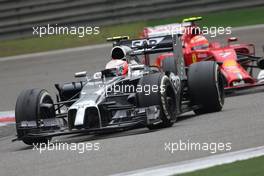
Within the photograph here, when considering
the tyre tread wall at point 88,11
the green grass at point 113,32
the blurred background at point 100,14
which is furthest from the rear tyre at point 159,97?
the tyre tread wall at point 88,11

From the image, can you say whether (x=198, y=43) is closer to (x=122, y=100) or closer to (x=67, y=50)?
(x=122, y=100)

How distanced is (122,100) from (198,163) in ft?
12.7

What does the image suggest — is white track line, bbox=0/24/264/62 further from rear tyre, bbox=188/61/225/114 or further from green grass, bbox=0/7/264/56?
rear tyre, bbox=188/61/225/114

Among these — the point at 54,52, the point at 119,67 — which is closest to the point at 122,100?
the point at 119,67

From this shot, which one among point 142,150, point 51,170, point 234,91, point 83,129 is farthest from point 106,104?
point 234,91

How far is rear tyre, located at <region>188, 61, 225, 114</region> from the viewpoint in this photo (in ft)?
41.0

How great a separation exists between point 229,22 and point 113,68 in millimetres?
12729

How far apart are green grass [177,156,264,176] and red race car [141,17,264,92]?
6793 mm

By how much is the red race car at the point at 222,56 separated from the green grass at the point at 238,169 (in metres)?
6.79

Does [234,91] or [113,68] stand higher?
[113,68]

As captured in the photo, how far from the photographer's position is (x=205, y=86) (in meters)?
12.5

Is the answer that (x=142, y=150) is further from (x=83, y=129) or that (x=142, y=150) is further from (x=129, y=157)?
(x=83, y=129)

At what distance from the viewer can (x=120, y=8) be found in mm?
25188

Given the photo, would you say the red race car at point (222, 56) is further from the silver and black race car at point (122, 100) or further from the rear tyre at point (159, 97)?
the rear tyre at point (159, 97)
